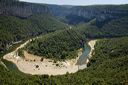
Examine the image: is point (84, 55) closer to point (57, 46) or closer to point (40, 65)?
point (57, 46)

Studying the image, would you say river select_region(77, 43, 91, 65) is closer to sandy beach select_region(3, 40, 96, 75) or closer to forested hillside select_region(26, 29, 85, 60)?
sandy beach select_region(3, 40, 96, 75)

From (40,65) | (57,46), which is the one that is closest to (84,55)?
(57,46)

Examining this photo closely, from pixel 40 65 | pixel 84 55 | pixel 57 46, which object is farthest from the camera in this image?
pixel 57 46

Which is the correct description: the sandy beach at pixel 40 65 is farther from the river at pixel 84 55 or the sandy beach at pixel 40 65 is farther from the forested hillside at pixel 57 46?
the forested hillside at pixel 57 46

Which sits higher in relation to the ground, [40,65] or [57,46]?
[40,65]

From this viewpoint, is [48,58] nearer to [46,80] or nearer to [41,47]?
[41,47]

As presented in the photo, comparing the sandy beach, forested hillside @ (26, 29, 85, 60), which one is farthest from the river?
forested hillside @ (26, 29, 85, 60)

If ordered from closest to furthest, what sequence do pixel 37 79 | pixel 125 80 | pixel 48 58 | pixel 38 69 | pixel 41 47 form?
1. pixel 125 80
2. pixel 37 79
3. pixel 38 69
4. pixel 48 58
5. pixel 41 47

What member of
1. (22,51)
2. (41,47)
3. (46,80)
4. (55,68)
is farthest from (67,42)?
(46,80)
